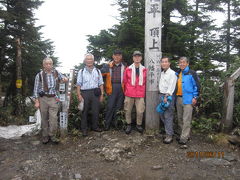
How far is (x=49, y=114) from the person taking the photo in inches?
198

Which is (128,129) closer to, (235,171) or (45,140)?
(45,140)

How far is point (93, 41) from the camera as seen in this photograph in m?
10.9

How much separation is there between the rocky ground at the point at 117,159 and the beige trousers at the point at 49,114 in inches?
15.1

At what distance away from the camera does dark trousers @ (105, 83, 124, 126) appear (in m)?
5.27

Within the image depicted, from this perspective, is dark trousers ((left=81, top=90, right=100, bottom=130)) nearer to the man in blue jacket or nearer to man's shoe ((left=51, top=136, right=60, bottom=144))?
man's shoe ((left=51, top=136, right=60, bottom=144))

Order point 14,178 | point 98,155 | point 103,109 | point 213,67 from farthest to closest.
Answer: point 213,67 → point 103,109 → point 98,155 → point 14,178

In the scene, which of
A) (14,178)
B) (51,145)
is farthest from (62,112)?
(14,178)

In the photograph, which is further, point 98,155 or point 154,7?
point 154,7

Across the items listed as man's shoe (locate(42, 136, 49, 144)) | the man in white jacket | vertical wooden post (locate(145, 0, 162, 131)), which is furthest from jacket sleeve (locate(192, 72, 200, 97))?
man's shoe (locate(42, 136, 49, 144))

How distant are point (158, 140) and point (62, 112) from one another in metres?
2.63

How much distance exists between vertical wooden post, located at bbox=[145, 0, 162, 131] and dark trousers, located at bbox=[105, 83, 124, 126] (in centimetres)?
75

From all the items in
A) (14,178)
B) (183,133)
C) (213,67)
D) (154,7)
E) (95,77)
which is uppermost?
(154,7)

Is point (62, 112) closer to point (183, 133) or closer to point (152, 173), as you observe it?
point (152, 173)

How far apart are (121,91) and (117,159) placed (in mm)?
1840
